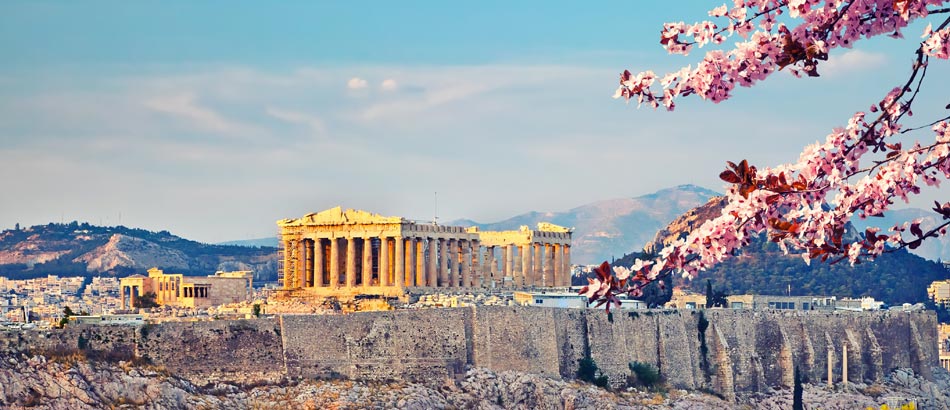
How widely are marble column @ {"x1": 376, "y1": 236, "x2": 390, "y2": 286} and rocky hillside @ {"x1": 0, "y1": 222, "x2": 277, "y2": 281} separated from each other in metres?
73.5

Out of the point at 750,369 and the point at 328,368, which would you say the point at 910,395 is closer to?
the point at 750,369

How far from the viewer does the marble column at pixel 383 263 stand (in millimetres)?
80562

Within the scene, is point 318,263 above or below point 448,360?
above

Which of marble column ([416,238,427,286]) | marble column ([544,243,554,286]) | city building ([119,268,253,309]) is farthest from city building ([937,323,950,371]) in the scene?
city building ([119,268,253,309])

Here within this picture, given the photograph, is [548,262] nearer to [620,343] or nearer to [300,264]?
[620,343]

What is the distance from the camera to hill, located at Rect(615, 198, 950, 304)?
141500 millimetres

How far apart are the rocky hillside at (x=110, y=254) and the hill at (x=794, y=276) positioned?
39.1 metres

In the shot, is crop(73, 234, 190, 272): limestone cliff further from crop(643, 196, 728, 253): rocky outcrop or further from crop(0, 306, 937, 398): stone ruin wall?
crop(0, 306, 937, 398): stone ruin wall

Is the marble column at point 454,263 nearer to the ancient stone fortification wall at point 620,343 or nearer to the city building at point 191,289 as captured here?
the ancient stone fortification wall at point 620,343

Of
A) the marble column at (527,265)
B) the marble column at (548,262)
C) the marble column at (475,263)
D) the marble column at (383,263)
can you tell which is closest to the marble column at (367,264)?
the marble column at (383,263)

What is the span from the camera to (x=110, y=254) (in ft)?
531

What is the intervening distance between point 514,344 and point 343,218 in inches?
476

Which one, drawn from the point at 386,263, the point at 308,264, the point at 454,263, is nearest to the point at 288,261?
the point at 308,264

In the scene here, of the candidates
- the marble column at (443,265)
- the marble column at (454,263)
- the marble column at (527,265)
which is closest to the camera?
the marble column at (443,265)
